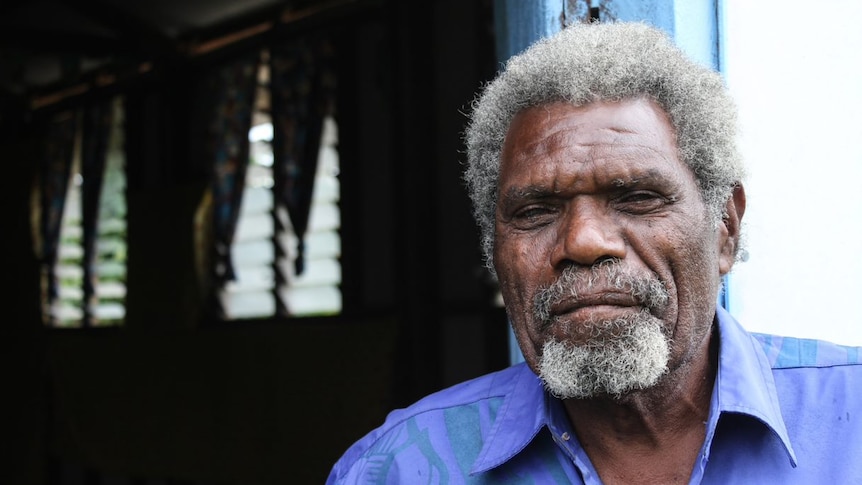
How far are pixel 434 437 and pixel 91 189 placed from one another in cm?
595

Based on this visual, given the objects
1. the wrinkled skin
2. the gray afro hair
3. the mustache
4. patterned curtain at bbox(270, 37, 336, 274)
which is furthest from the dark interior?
the mustache

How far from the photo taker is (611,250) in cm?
125

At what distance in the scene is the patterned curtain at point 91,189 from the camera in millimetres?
6551

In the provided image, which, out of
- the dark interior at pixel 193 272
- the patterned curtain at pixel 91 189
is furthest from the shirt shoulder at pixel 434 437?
the patterned curtain at pixel 91 189

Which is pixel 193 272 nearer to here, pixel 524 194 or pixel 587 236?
pixel 524 194

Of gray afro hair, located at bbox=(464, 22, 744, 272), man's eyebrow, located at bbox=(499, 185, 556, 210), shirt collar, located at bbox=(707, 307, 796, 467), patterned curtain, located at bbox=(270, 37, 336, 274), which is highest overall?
patterned curtain, located at bbox=(270, 37, 336, 274)

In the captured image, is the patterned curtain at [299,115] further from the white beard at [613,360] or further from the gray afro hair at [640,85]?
the white beard at [613,360]

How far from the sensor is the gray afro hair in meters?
1.32

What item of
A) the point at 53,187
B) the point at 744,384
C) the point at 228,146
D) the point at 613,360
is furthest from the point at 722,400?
the point at 53,187

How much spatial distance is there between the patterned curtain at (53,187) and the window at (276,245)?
7.48 feet

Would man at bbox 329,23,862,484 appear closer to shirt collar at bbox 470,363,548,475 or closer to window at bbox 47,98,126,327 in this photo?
shirt collar at bbox 470,363,548,475

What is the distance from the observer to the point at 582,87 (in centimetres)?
132

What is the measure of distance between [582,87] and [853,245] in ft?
2.05

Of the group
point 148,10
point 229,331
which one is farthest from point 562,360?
point 148,10
